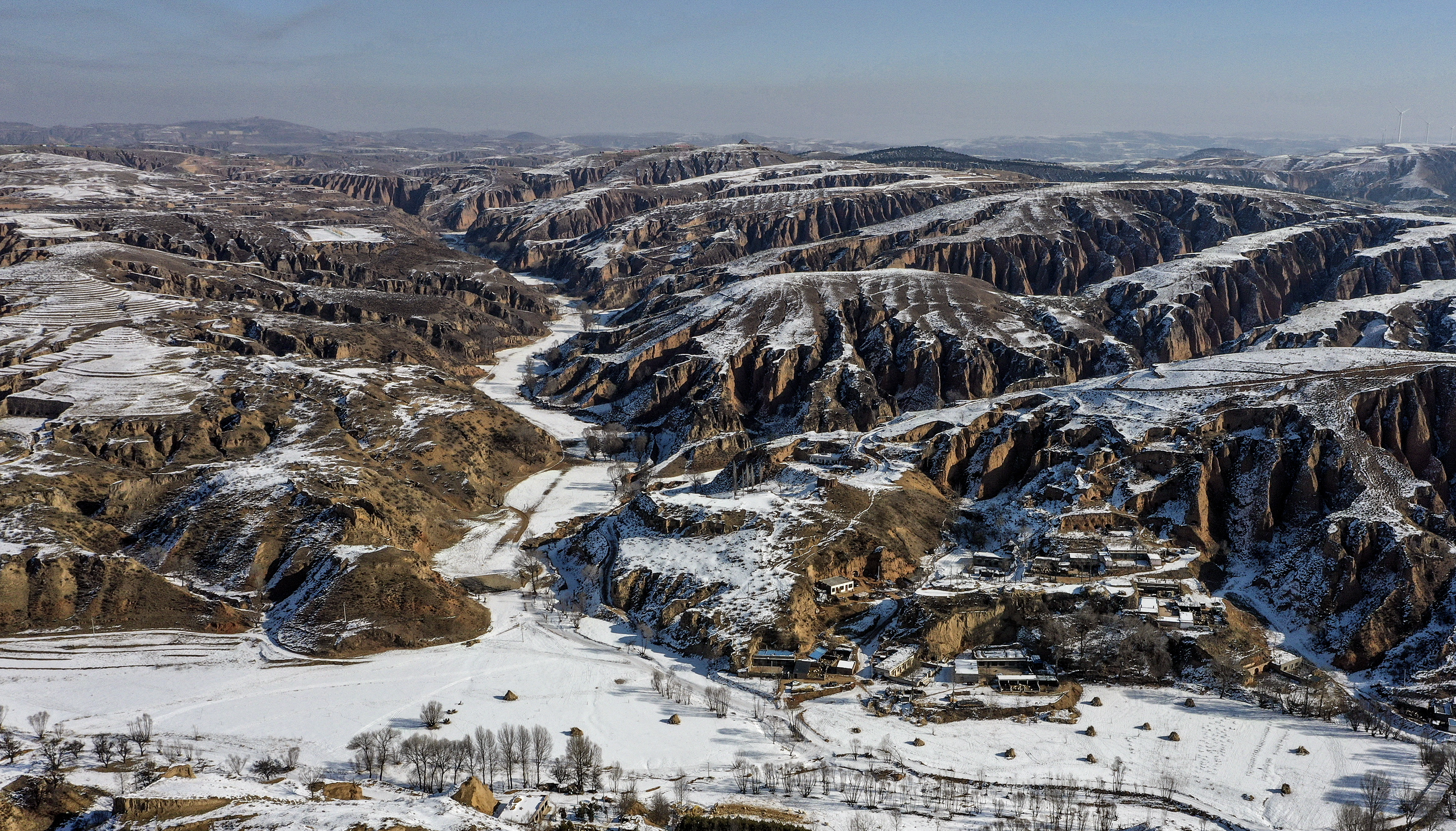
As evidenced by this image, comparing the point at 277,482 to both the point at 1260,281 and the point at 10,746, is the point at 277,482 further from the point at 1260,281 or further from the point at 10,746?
the point at 1260,281

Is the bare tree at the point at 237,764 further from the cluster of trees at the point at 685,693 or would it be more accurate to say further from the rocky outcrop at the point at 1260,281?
the rocky outcrop at the point at 1260,281

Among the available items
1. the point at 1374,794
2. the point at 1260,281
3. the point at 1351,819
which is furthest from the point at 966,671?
the point at 1260,281

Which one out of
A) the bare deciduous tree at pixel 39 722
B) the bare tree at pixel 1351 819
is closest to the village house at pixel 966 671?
the bare tree at pixel 1351 819

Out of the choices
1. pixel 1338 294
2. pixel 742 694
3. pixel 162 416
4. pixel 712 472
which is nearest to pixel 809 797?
pixel 742 694

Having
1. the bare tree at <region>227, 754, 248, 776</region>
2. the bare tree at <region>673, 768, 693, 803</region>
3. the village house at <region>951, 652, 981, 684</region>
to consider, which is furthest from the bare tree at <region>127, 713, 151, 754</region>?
the village house at <region>951, 652, 981, 684</region>

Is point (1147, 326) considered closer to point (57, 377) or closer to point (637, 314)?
point (637, 314)
